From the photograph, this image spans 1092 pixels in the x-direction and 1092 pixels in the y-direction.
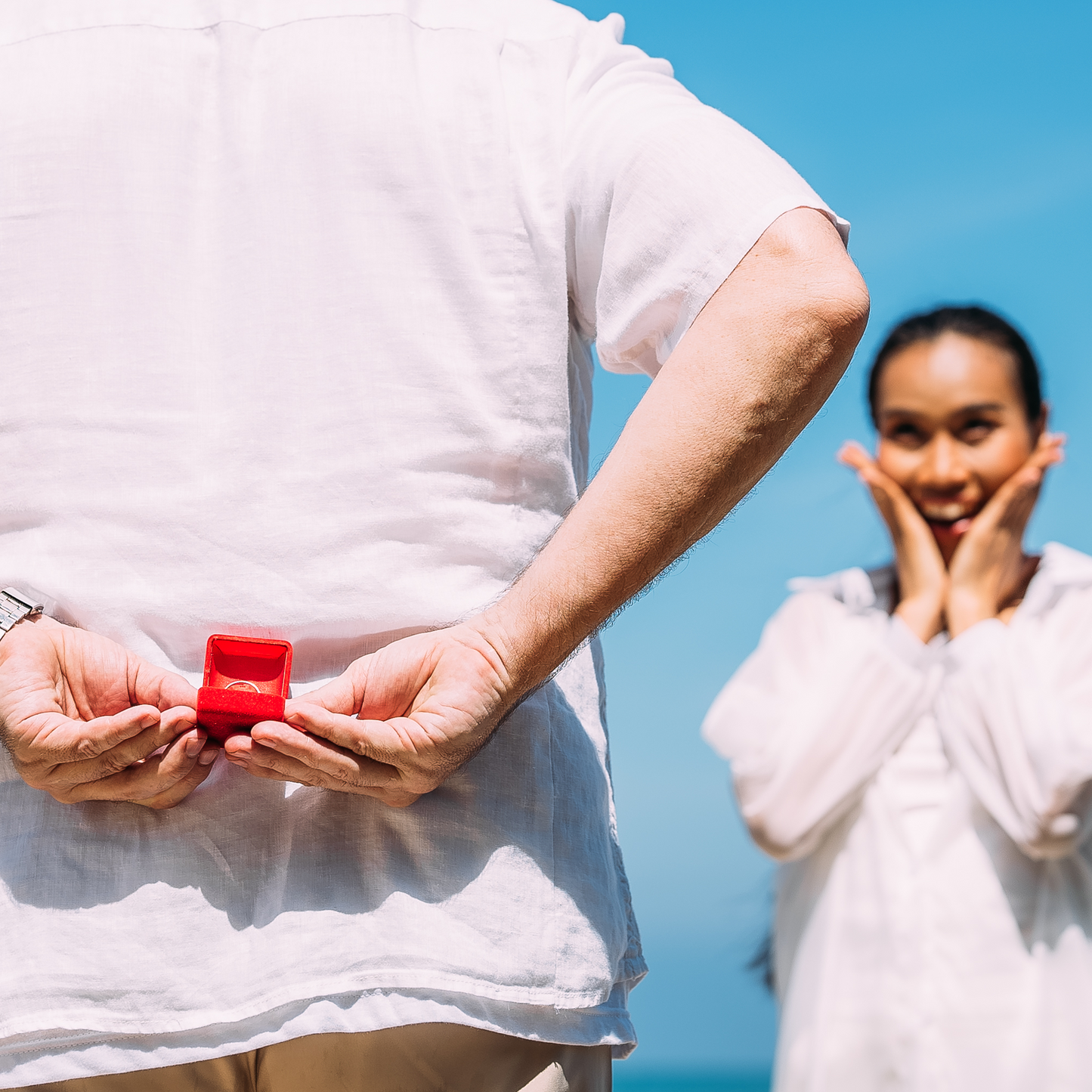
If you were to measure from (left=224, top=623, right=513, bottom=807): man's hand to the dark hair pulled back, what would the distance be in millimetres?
2694

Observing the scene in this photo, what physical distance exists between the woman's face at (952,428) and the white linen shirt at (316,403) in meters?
2.39

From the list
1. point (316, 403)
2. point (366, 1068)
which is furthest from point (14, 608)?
point (366, 1068)

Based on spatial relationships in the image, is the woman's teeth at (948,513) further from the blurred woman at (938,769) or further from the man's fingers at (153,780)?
the man's fingers at (153,780)

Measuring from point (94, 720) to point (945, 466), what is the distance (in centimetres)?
274

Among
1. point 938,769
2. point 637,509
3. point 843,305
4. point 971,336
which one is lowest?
point 938,769

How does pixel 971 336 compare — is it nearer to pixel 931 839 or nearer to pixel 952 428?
pixel 952 428

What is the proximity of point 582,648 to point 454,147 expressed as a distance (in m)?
0.39

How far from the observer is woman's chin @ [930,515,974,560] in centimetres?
313

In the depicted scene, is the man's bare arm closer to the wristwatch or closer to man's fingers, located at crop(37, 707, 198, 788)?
man's fingers, located at crop(37, 707, 198, 788)

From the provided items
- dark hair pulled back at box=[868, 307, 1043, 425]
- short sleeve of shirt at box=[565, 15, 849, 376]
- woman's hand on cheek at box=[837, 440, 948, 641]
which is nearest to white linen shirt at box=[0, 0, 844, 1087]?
short sleeve of shirt at box=[565, 15, 849, 376]

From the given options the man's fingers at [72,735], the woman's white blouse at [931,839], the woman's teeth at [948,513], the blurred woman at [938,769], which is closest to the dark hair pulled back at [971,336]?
the blurred woman at [938,769]

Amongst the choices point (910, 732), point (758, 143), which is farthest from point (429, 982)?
point (910, 732)

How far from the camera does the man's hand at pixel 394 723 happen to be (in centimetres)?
73

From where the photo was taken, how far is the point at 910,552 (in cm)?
307
